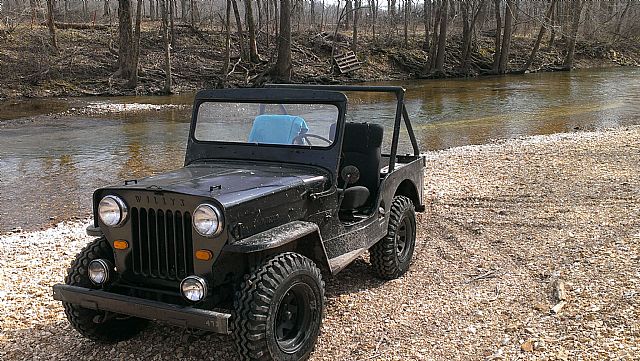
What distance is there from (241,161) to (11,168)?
9.78m

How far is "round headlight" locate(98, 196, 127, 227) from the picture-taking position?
384cm

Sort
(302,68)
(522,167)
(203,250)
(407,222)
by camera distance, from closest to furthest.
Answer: (203,250)
(407,222)
(522,167)
(302,68)

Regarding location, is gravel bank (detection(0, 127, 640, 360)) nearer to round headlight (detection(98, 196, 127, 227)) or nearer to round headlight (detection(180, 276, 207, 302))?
round headlight (detection(180, 276, 207, 302))

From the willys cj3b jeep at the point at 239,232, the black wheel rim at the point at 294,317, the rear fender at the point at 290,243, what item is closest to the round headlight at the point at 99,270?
the willys cj3b jeep at the point at 239,232

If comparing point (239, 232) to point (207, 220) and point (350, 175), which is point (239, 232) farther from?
point (350, 175)

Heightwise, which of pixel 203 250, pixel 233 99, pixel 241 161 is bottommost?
pixel 203 250

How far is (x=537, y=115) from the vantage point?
20.4 meters

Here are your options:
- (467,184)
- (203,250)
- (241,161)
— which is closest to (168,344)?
(203,250)

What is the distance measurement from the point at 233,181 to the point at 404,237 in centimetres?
218

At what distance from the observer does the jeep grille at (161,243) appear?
3.72 metres

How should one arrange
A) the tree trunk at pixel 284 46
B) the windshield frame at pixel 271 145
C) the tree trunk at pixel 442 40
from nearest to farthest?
the windshield frame at pixel 271 145 → the tree trunk at pixel 284 46 → the tree trunk at pixel 442 40

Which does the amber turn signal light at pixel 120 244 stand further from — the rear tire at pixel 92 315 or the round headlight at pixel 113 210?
the rear tire at pixel 92 315

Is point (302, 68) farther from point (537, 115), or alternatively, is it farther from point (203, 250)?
point (203, 250)

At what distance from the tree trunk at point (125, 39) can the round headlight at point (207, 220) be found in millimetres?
26473
